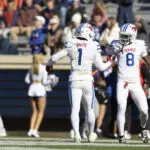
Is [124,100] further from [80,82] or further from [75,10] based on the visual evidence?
[75,10]

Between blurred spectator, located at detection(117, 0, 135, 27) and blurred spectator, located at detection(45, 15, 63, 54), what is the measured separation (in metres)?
1.34

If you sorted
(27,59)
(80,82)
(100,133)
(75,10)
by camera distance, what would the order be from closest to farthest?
(80,82), (100,133), (27,59), (75,10)

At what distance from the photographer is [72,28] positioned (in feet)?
61.2

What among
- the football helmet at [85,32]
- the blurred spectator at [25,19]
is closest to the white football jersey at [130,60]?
the football helmet at [85,32]

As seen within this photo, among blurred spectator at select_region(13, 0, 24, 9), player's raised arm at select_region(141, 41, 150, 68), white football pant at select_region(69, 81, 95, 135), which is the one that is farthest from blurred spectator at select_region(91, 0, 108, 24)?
white football pant at select_region(69, 81, 95, 135)

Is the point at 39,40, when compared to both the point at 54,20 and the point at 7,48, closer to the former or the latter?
the point at 54,20

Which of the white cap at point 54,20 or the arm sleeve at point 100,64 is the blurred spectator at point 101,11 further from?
the arm sleeve at point 100,64

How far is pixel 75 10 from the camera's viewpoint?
1983 cm

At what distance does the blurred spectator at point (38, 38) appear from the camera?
18.9 m

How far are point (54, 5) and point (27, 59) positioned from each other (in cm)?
310

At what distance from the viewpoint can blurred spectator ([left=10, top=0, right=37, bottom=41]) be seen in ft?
65.8

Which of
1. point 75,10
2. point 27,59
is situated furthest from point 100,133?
point 75,10

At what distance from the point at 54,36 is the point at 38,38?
0.39 metres

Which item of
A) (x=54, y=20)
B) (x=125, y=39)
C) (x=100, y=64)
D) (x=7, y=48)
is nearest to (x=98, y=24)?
(x=54, y=20)
